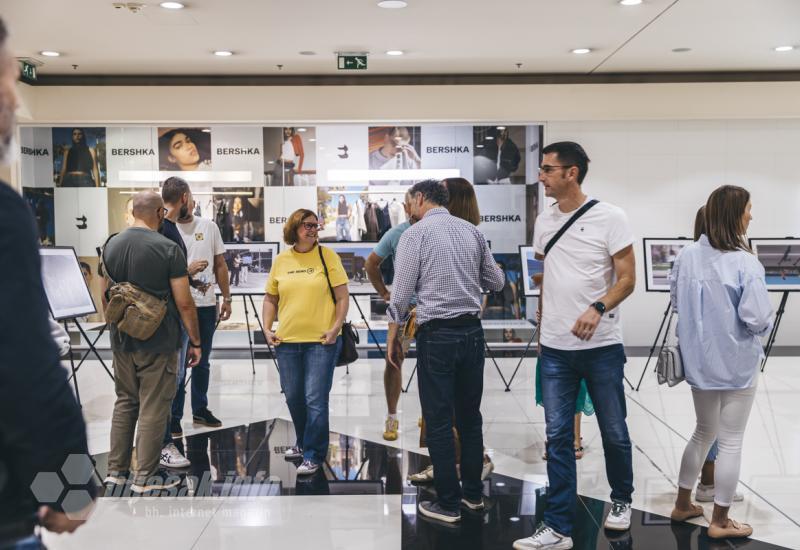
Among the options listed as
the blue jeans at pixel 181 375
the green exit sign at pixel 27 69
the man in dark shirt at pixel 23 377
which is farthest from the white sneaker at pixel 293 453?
the green exit sign at pixel 27 69

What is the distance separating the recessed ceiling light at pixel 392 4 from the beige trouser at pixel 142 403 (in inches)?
147

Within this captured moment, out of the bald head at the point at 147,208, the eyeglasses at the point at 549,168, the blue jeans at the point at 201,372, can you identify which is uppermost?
the eyeglasses at the point at 549,168

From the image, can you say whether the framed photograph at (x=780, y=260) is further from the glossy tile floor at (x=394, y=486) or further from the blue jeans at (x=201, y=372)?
the blue jeans at (x=201, y=372)

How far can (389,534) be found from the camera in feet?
11.8

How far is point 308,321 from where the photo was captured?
14.2 ft

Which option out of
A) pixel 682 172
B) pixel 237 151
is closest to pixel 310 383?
pixel 237 151

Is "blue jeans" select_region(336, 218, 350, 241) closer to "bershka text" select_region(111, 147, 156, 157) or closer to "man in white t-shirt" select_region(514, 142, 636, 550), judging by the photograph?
"bershka text" select_region(111, 147, 156, 157)

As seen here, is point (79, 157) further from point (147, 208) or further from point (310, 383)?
point (310, 383)

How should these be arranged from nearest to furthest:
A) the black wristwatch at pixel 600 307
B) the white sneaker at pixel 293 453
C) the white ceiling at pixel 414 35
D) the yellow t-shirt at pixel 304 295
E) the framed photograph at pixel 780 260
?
1. the black wristwatch at pixel 600 307
2. the yellow t-shirt at pixel 304 295
3. the white sneaker at pixel 293 453
4. the white ceiling at pixel 414 35
5. the framed photograph at pixel 780 260

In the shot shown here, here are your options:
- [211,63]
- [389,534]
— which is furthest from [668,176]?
[389,534]

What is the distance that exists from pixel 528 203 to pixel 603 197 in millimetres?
962

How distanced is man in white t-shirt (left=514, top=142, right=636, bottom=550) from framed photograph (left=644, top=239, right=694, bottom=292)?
5.03m

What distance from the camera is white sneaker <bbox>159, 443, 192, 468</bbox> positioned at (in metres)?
4.57

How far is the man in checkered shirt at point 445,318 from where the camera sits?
3.56m
